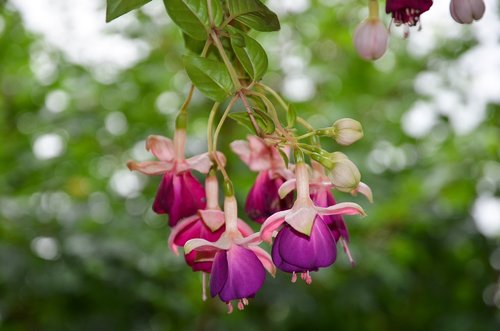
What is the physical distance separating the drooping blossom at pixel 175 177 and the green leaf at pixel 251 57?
108 millimetres

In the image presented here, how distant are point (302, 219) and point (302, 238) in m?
0.01

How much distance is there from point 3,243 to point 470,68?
1371 millimetres

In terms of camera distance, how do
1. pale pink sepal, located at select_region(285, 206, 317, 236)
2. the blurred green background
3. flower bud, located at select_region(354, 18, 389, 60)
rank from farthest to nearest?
the blurred green background < flower bud, located at select_region(354, 18, 389, 60) < pale pink sepal, located at select_region(285, 206, 317, 236)

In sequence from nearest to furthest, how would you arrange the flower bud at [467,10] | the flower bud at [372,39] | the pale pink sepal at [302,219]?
the pale pink sepal at [302,219] < the flower bud at [467,10] < the flower bud at [372,39]

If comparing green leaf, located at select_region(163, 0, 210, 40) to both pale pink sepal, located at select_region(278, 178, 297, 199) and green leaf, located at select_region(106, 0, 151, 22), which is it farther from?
pale pink sepal, located at select_region(278, 178, 297, 199)

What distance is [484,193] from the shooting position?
2182 millimetres

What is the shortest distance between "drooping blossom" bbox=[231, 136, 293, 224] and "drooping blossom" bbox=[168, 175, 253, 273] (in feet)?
0.14

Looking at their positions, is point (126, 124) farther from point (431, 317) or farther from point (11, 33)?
point (431, 317)

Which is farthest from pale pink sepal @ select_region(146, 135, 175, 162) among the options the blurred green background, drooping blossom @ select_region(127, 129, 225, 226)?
the blurred green background

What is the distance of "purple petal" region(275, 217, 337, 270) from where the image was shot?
547 mm

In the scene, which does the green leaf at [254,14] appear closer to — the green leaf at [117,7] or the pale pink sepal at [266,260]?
the green leaf at [117,7]

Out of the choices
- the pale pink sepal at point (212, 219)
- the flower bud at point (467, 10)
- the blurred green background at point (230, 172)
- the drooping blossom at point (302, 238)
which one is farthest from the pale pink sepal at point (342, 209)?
the blurred green background at point (230, 172)

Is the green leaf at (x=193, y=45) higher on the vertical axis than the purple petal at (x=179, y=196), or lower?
higher

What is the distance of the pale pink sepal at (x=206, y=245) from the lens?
1.90ft
